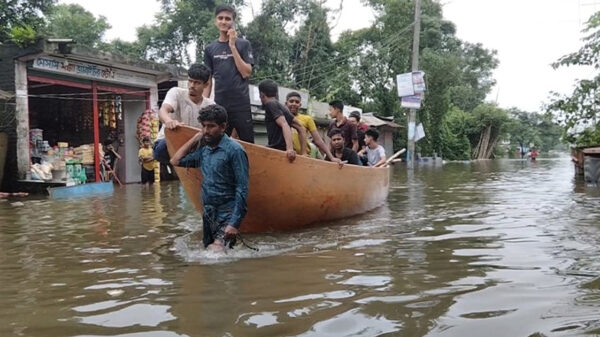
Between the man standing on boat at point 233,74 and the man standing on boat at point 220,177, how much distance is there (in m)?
1.28

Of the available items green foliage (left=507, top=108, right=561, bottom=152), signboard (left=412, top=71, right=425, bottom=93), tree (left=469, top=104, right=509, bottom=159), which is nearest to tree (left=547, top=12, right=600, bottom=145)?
signboard (left=412, top=71, right=425, bottom=93)

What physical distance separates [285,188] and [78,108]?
11.3 metres

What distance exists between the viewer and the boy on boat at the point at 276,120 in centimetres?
523

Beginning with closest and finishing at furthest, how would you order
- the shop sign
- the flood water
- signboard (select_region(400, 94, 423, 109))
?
the flood water
the shop sign
signboard (select_region(400, 94, 423, 109))

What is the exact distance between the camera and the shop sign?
476 inches

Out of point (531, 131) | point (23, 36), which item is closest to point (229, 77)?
point (23, 36)

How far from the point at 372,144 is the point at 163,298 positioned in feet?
20.4

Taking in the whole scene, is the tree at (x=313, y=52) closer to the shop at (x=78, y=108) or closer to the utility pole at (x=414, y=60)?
the utility pole at (x=414, y=60)

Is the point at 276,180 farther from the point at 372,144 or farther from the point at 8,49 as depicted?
the point at 8,49

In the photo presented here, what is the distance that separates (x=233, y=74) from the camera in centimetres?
535

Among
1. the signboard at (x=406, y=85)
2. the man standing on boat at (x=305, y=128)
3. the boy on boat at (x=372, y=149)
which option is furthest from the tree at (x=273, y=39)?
the man standing on boat at (x=305, y=128)

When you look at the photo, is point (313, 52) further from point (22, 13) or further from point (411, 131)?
point (22, 13)

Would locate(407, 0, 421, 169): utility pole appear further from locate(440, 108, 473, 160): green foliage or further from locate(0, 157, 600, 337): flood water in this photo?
locate(0, 157, 600, 337): flood water

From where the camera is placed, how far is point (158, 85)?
16.6 meters
